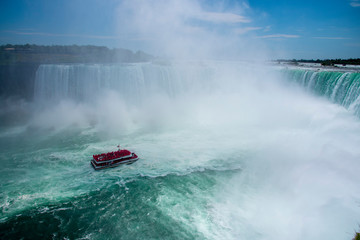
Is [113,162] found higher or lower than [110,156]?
lower

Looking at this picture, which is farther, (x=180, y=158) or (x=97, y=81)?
(x=97, y=81)

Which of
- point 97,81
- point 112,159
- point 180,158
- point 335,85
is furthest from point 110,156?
point 335,85

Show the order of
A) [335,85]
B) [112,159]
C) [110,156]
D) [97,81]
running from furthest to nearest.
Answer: [97,81] → [335,85] → [110,156] → [112,159]

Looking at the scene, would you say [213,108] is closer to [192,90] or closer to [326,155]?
[192,90]

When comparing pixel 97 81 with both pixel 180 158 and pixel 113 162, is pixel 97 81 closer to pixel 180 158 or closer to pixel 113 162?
pixel 113 162

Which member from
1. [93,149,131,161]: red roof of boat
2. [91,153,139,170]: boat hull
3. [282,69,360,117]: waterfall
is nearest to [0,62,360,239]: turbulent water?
[282,69,360,117]: waterfall

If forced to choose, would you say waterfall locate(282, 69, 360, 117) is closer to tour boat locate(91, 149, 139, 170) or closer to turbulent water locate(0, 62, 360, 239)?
turbulent water locate(0, 62, 360, 239)
